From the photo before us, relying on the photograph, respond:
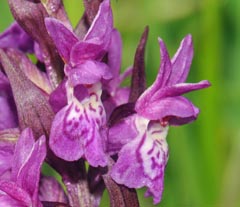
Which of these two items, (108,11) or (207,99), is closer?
(108,11)

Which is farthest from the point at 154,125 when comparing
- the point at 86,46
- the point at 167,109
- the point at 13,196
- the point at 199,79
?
the point at 199,79

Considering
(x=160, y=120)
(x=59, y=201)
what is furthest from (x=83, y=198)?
(x=160, y=120)

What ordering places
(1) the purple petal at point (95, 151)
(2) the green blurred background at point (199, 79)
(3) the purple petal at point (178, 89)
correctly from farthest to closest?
1. (2) the green blurred background at point (199, 79)
2. (3) the purple petal at point (178, 89)
3. (1) the purple petal at point (95, 151)

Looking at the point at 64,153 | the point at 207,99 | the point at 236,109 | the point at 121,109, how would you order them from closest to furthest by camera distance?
the point at 64,153 → the point at 121,109 → the point at 207,99 → the point at 236,109

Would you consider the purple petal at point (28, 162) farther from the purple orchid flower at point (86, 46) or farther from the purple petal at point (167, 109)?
the purple petal at point (167, 109)

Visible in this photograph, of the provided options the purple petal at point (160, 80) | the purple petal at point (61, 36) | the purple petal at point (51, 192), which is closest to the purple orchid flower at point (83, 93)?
the purple petal at point (61, 36)

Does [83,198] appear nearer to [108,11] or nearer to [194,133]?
[108,11]
